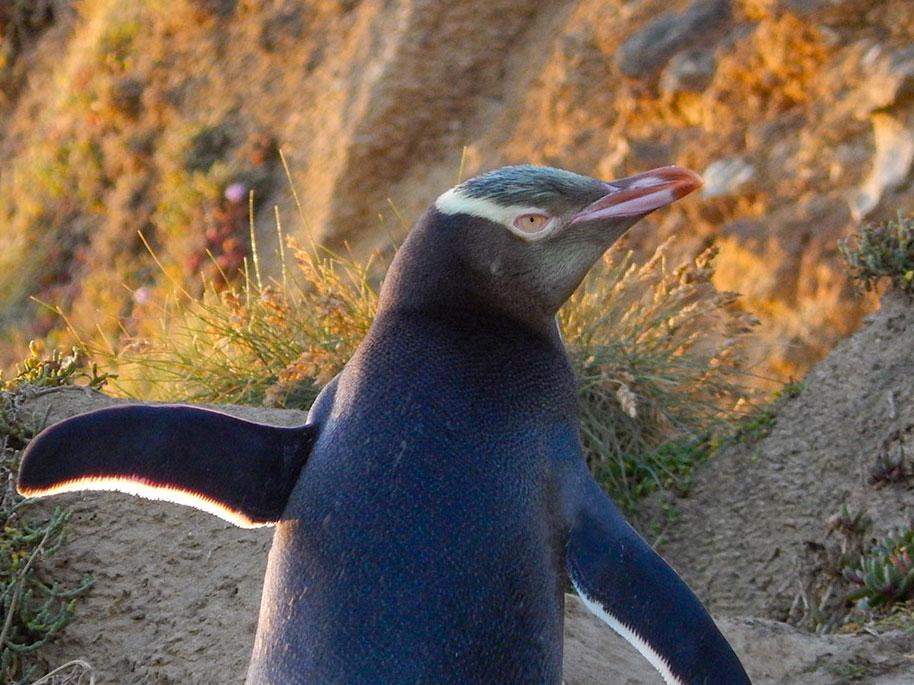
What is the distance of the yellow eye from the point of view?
2.24 metres

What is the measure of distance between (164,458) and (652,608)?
0.85 metres

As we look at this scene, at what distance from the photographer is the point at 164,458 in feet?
7.47

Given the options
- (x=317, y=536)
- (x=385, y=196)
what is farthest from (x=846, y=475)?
(x=385, y=196)

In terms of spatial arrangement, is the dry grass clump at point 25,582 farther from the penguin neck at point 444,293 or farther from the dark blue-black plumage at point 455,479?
the penguin neck at point 444,293

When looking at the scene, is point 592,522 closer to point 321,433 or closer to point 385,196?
point 321,433

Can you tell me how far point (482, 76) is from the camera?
967 cm

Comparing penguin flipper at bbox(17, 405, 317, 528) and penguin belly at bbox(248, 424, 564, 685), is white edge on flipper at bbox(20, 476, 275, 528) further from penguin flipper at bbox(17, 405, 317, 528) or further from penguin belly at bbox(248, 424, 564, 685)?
penguin belly at bbox(248, 424, 564, 685)

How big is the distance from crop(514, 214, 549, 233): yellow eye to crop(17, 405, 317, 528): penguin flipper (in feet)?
1.85

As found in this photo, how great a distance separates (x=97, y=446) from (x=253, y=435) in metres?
0.26

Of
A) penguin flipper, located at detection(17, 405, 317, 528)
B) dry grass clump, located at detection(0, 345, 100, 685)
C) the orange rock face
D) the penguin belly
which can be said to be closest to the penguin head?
the penguin belly

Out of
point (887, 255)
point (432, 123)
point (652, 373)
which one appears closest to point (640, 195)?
point (887, 255)

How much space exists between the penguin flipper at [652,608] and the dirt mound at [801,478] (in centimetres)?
191

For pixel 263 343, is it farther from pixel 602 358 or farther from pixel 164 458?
pixel 164 458

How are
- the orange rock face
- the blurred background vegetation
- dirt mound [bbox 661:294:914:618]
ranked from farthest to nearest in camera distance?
1. the orange rock face
2. the blurred background vegetation
3. dirt mound [bbox 661:294:914:618]
